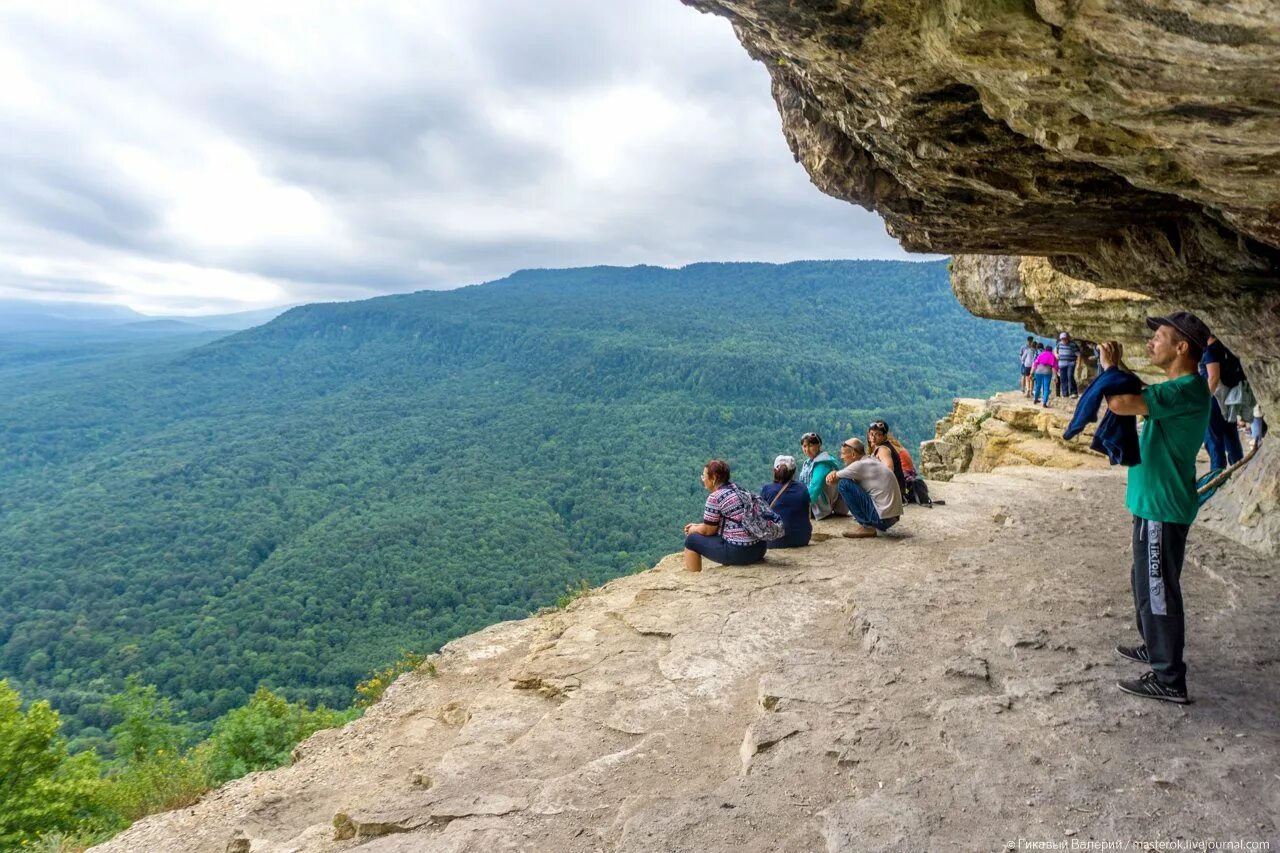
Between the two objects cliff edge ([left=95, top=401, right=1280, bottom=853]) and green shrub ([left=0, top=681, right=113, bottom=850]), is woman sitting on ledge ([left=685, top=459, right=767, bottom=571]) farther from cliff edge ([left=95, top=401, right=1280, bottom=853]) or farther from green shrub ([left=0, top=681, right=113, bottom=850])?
green shrub ([left=0, top=681, right=113, bottom=850])

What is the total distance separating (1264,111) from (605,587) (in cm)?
779

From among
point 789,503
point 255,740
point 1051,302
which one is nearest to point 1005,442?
point 1051,302

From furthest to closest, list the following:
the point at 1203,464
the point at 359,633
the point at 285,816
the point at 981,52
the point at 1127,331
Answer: the point at 359,633
the point at 1127,331
the point at 1203,464
the point at 285,816
the point at 981,52

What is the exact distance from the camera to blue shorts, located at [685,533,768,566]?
7.99 meters

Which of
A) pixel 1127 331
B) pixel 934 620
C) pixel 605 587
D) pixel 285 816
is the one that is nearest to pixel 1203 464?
pixel 1127 331

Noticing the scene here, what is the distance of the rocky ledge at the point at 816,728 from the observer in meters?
3.43

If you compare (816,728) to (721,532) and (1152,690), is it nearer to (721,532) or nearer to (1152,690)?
(1152,690)

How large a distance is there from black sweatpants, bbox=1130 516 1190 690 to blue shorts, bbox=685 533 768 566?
4204 millimetres

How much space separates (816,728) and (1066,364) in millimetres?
19330

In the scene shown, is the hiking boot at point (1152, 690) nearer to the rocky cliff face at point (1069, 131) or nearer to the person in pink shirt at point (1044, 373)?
the rocky cliff face at point (1069, 131)

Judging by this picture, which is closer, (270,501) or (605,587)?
(605,587)

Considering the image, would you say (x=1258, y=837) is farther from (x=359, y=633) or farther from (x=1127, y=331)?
(x=359, y=633)

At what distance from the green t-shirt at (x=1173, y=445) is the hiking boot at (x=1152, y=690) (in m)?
1.05

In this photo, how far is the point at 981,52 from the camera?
11.9ft
